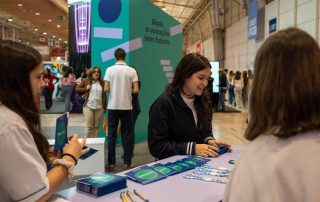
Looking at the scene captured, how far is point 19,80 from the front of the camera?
48.3 inches

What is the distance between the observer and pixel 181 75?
2322mm

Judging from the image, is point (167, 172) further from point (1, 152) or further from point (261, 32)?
point (261, 32)

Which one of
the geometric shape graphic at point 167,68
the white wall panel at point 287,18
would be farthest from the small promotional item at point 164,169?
the white wall panel at point 287,18

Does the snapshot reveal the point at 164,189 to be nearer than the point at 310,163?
No

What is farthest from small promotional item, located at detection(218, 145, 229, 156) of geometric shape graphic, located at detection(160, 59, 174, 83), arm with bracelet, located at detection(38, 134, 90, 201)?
geometric shape graphic, located at detection(160, 59, 174, 83)

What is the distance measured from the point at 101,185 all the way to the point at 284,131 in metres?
0.92

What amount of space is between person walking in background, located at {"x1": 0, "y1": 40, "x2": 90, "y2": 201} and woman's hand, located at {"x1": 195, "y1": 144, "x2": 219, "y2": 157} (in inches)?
38.5

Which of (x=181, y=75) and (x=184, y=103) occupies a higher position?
(x=181, y=75)

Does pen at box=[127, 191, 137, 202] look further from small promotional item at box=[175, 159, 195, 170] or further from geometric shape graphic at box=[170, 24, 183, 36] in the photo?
geometric shape graphic at box=[170, 24, 183, 36]

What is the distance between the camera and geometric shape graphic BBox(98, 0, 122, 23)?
236 inches

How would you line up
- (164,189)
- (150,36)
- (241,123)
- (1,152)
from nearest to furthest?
(1,152), (164,189), (150,36), (241,123)

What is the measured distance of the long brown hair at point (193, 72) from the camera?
228 centimetres

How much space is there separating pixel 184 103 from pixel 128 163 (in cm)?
255

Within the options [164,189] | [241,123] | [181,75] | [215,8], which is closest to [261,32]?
[241,123]
